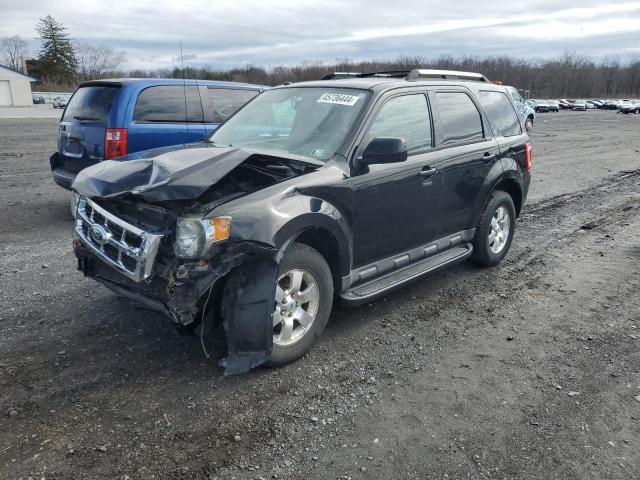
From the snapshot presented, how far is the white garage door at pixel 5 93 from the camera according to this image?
197 feet

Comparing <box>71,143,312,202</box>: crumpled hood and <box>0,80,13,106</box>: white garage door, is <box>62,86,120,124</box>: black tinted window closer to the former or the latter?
<box>71,143,312,202</box>: crumpled hood

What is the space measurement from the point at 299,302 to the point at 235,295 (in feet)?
1.73

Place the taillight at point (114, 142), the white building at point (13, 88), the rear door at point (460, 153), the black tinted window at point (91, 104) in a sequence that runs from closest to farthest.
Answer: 1. the rear door at point (460, 153)
2. the taillight at point (114, 142)
3. the black tinted window at point (91, 104)
4. the white building at point (13, 88)

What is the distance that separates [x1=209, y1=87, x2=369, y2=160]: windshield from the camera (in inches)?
162

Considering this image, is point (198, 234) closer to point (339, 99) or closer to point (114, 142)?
point (339, 99)

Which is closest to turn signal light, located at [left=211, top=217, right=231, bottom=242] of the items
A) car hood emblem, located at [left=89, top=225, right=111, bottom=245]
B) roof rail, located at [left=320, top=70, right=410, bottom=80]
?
car hood emblem, located at [left=89, top=225, right=111, bottom=245]

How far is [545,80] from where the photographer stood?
4606 inches

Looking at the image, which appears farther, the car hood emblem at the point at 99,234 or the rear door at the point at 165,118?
the rear door at the point at 165,118

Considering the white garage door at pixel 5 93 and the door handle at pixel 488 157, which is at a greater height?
the white garage door at pixel 5 93

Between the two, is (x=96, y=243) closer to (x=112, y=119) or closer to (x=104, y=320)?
(x=104, y=320)

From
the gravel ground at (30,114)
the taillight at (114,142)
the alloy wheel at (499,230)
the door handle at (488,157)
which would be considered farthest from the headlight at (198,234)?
the gravel ground at (30,114)

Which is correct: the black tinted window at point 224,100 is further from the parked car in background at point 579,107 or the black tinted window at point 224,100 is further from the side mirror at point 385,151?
the parked car in background at point 579,107

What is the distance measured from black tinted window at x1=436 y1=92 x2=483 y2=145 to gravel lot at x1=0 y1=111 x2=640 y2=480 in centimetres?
145

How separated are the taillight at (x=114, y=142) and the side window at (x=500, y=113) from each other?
14.2 ft
